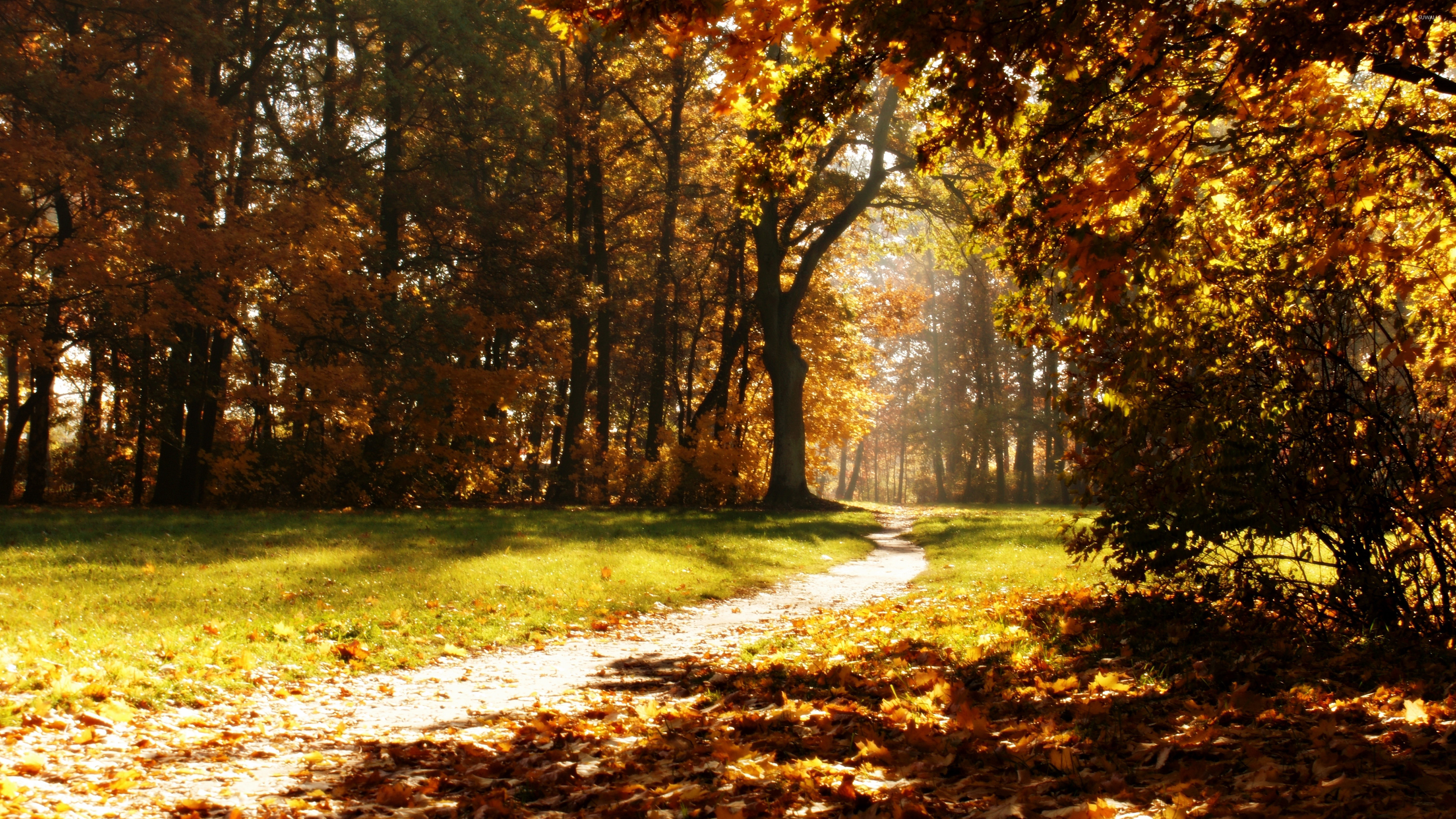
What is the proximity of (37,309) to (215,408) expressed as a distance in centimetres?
439

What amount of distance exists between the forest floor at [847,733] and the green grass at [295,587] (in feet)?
1.85

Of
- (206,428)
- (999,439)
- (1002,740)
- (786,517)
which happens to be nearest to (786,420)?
(786,517)

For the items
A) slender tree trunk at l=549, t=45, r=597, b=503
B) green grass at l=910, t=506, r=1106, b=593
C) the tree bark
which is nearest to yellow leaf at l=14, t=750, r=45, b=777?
green grass at l=910, t=506, r=1106, b=593

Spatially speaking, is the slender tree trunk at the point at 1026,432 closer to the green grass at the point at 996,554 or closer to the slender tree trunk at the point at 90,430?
the green grass at the point at 996,554

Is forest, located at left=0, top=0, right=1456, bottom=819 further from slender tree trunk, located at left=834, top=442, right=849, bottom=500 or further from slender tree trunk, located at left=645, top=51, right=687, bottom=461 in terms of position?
slender tree trunk, located at left=834, top=442, right=849, bottom=500

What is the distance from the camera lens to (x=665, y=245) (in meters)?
28.7

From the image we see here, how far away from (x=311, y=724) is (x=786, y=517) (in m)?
18.9

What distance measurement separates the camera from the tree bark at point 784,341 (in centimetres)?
2661

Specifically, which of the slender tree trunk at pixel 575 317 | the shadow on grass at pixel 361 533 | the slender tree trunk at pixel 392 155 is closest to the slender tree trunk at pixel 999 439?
the slender tree trunk at pixel 575 317

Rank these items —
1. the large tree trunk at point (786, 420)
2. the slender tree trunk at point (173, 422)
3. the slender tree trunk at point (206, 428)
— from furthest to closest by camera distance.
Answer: the large tree trunk at point (786, 420) < the slender tree trunk at point (206, 428) < the slender tree trunk at point (173, 422)

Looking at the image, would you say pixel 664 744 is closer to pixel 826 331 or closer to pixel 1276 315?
pixel 1276 315

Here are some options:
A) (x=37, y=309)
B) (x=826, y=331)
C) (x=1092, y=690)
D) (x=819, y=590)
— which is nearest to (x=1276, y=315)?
(x=1092, y=690)

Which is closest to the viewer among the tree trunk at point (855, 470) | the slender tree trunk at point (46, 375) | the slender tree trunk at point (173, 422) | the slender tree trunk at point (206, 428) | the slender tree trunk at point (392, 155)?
the slender tree trunk at point (46, 375)

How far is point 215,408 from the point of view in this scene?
835 inches
